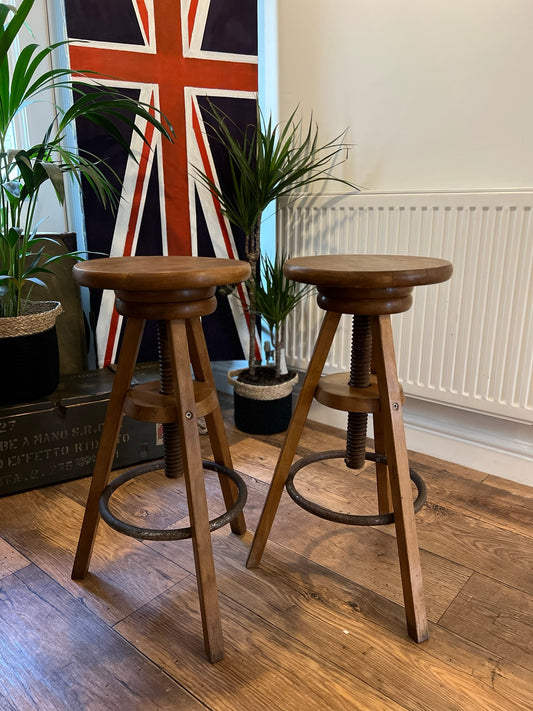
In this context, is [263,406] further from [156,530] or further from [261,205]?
[156,530]

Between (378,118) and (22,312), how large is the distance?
1449 mm

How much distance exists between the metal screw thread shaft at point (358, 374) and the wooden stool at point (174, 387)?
0.97 ft

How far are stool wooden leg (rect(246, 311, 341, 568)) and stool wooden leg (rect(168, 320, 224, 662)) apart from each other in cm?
25

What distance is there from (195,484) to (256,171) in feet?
4.23

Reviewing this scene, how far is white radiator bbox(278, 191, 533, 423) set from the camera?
1738mm

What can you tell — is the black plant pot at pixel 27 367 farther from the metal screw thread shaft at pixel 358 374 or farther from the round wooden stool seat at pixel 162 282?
the metal screw thread shaft at pixel 358 374

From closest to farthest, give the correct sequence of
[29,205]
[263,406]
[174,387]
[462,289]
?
[174,387], [29,205], [462,289], [263,406]

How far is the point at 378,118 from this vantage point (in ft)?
6.68

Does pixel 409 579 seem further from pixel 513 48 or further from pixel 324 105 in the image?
pixel 324 105

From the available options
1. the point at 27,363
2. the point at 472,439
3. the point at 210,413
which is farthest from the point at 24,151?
the point at 472,439

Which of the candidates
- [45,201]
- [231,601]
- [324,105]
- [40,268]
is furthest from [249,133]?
[231,601]

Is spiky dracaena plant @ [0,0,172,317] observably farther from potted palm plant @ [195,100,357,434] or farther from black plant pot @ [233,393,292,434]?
black plant pot @ [233,393,292,434]

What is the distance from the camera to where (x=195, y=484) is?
1.15m

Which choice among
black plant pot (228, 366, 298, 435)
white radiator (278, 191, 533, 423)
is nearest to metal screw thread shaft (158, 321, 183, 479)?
black plant pot (228, 366, 298, 435)
